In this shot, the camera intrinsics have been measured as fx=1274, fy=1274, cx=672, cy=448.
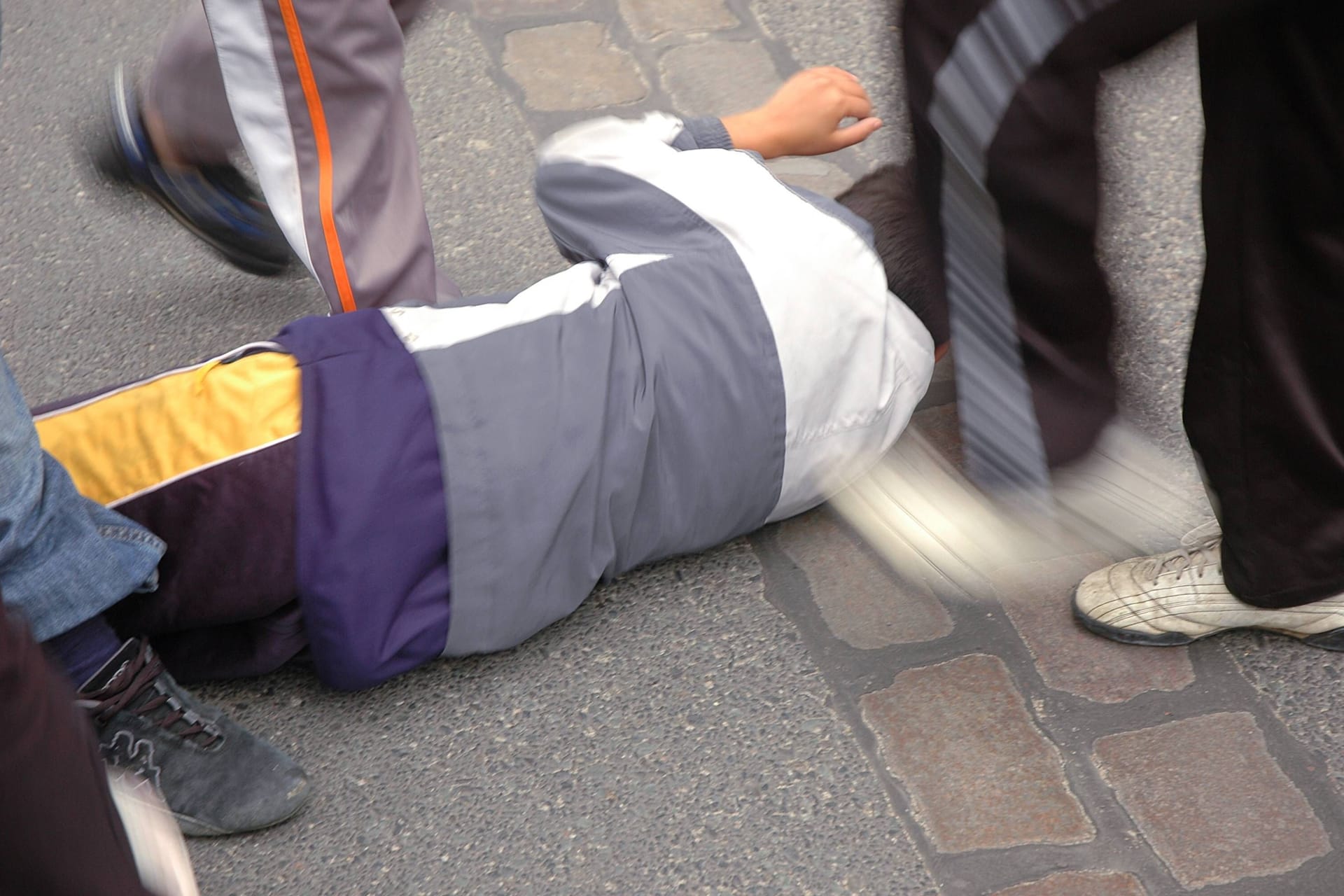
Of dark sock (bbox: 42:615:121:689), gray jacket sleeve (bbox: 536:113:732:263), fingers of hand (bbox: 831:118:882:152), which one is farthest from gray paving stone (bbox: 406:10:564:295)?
dark sock (bbox: 42:615:121:689)

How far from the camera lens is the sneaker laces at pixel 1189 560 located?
4.65 ft

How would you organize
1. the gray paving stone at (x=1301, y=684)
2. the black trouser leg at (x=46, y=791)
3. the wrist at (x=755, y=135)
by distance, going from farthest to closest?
the wrist at (x=755, y=135), the gray paving stone at (x=1301, y=684), the black trouser leg at (x=46, y=791)

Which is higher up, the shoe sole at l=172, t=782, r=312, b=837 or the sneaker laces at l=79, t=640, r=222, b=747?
the sneaker laces at l=79, t=640, r=222, b=747

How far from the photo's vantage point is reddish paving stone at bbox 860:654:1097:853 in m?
1.25

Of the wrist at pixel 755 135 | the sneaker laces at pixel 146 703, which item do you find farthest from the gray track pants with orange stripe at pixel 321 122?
the sneaker laces at pixel 146 703

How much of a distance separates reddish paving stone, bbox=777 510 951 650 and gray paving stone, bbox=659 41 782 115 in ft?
3.09

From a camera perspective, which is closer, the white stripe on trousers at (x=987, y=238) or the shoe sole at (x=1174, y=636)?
the white stripe on trousers at (x=987, y=238)

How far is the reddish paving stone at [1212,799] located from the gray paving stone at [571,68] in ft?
4.67

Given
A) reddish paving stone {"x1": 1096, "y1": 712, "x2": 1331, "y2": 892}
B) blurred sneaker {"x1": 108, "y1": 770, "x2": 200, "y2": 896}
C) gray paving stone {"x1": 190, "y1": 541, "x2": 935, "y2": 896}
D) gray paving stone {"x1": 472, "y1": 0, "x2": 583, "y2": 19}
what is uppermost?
gray paving stone {"x1": 472, "y1": 0, "x2": 583, "y2": 19}

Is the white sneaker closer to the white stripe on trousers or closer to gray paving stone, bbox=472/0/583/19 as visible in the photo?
the white stripe on trousers

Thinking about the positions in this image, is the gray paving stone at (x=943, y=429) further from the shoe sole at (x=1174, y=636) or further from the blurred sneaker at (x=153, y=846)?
the blurred sneaker at (x=153, y=846)

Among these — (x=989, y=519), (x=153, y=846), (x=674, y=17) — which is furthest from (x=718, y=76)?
(x=153, y=846)

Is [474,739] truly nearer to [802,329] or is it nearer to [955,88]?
[802,329]

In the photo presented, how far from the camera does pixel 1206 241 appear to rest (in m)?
1.23
